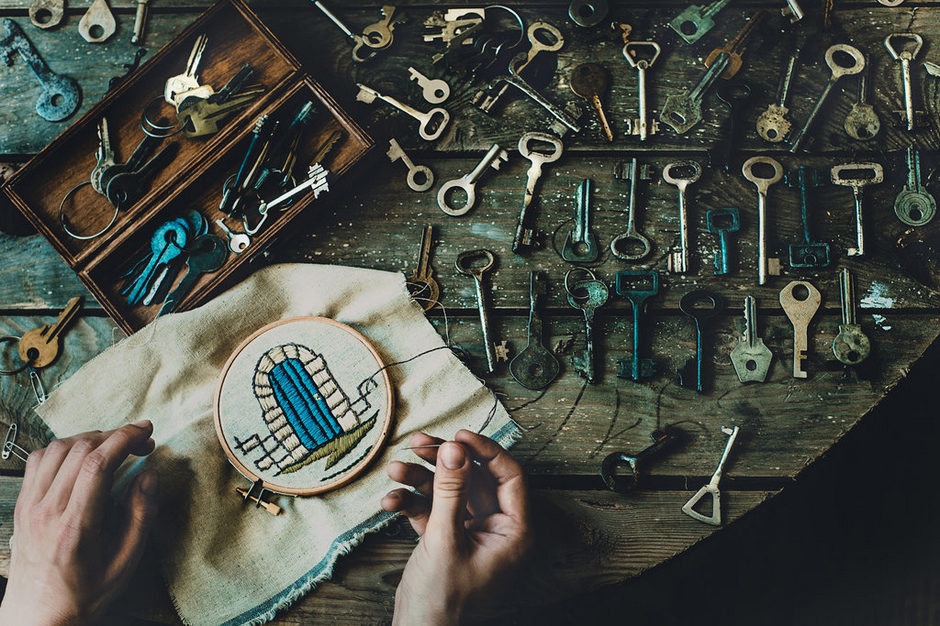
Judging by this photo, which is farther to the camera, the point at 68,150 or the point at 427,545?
the point at 68,150

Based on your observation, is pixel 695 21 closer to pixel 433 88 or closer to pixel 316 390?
Answer: pixel 433 88

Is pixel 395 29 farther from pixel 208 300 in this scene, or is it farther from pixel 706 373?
pixel 706 373

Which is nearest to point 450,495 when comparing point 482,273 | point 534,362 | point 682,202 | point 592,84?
point 534,362

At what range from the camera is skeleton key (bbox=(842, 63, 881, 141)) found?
110cm

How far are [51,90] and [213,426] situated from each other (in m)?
0.66

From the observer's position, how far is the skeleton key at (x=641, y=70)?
1.12 m

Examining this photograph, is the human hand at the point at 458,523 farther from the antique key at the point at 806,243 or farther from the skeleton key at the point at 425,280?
the antique key at the point at 806,243

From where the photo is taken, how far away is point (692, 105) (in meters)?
1.12

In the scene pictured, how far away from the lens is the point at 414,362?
106 cm

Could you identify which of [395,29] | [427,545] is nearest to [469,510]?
[427,545]

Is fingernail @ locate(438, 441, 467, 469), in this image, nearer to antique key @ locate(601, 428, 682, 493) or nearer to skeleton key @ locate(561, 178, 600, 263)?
antique key @ locate(601, 428, 682, 493)

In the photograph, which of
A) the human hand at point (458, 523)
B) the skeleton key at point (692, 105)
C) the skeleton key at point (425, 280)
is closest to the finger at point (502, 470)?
the human hand at point (458, 523)

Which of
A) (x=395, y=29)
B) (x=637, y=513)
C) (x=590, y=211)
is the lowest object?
(x=637, y=513)

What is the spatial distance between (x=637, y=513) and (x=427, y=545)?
0.32 metres
